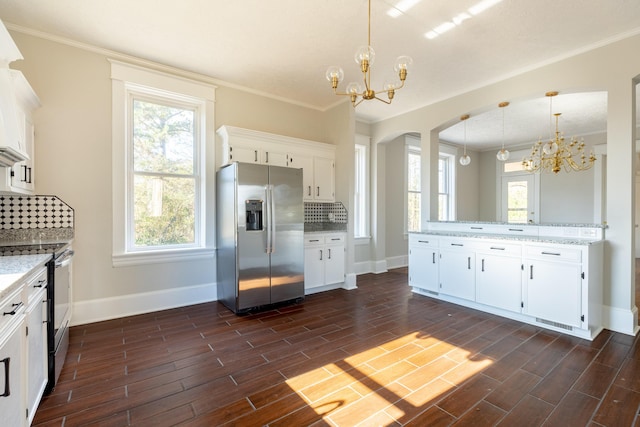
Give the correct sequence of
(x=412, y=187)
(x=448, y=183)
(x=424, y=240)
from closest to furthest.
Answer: (x=424, y=240)
(x=412, y=187)
(x=448, y=183)

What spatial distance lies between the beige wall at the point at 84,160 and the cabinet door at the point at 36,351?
153 centimetres

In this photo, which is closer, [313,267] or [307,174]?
[313,267]

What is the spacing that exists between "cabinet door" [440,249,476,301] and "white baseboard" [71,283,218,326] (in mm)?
3063

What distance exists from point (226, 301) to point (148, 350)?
3.99ft

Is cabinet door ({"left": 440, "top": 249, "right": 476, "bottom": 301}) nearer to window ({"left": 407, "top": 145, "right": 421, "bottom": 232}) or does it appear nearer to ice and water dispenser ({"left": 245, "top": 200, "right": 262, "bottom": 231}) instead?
ice and water dispenser ({"left": 245, "top": 200, "right": 262, "bottom": 231})

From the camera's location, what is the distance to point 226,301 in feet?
12.4

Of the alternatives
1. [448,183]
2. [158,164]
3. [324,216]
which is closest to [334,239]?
[324,216]

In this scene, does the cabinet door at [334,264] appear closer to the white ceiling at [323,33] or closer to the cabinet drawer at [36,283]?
the white ceiling at [323,33]

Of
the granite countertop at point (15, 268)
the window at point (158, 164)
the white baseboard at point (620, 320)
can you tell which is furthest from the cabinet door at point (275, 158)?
the white baseboard at point (620, 320)

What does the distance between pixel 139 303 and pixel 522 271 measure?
430 cm

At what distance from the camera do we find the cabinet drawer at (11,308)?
1234 millimetres

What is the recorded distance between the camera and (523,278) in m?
3.22

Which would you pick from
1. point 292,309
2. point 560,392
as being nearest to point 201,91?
point 292,309

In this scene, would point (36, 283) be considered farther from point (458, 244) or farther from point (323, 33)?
point (458, 244)
